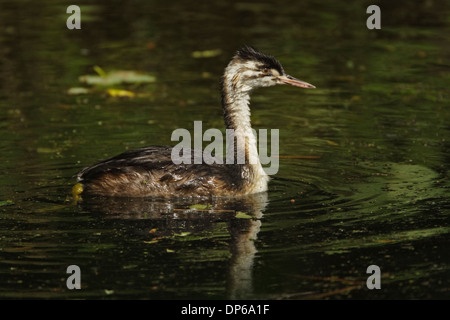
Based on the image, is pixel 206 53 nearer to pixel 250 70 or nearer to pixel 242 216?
pixel 250 70

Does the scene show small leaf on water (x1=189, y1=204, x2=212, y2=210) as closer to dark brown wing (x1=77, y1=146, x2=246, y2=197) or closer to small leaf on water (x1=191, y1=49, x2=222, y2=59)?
dark brown wing (x1=77, y1=146, x2=246, y2=197)

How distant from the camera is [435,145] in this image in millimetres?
12344

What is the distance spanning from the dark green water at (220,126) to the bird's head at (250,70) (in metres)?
1.25

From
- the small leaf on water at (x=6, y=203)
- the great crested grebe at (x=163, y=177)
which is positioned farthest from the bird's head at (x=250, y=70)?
the small leaf on water at (x=6, y=203)

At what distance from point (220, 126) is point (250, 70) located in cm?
255

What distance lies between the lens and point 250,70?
36.8ft

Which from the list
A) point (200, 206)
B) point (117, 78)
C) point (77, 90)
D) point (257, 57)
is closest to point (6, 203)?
point (200, 206)

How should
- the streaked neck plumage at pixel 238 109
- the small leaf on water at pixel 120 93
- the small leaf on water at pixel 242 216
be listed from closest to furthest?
the small leaf on water at pixel 242 216, the streaked neck plumage at pixel 238 109, the small leaf on water at pixel 120 93

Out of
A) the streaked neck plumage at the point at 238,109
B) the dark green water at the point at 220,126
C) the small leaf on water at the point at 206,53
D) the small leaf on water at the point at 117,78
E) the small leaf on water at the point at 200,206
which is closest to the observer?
the dark green water at the point at 220,126

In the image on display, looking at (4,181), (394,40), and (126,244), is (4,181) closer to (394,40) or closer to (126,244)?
(126,244)

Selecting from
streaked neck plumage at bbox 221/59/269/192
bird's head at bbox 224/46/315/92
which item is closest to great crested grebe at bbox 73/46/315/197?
streaked neck plumage at bbox 221/59/269/192

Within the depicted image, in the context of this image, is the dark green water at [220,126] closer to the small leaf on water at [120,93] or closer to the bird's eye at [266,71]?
the small leaf on water at [120,93]

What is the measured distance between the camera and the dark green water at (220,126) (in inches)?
318

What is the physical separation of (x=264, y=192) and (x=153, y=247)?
243 centimetres
